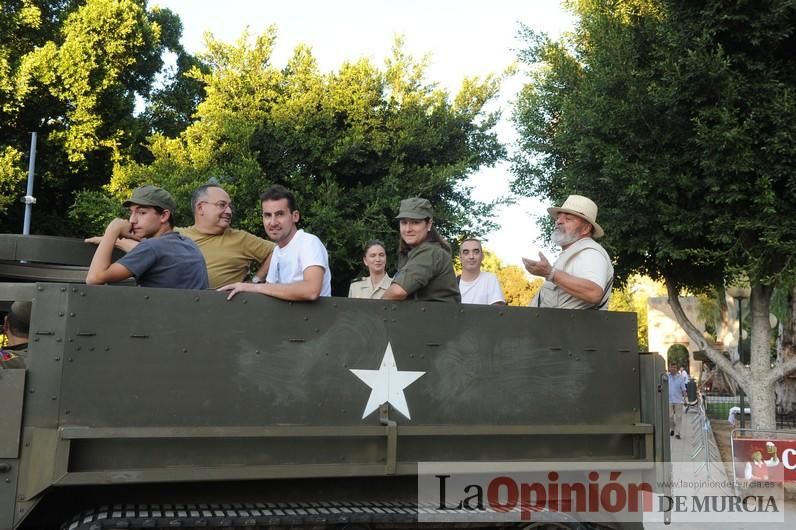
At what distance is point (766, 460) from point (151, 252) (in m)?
8.29

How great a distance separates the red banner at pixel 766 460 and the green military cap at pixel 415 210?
6.60 meters

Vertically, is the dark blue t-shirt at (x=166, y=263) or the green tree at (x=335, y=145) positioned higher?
the green tree at (x=335, y=145)

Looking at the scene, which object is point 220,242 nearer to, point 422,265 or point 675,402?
point 422,265

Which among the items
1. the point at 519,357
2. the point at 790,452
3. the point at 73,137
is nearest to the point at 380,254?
the point at 519,357

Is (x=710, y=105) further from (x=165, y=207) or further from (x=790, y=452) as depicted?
(x=165, y=207)

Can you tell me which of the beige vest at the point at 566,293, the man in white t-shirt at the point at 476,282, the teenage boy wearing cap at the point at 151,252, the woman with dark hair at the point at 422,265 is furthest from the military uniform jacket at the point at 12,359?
the man in white t-shirt at the point at 476,282

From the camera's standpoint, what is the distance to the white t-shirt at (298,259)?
15.4ft

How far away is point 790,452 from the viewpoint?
9773 mm

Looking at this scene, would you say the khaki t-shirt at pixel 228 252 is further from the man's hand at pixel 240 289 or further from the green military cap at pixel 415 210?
the man's hand at pixel 240 289

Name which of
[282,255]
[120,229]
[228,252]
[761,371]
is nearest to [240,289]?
[282,255]

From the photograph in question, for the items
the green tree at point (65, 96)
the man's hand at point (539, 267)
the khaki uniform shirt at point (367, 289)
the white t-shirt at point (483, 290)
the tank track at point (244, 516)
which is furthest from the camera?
the green tree at point (65, 96)

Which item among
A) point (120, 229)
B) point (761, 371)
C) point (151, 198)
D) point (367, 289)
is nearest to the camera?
point (120, 229)

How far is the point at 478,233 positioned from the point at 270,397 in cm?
1430

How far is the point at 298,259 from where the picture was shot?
484cm
